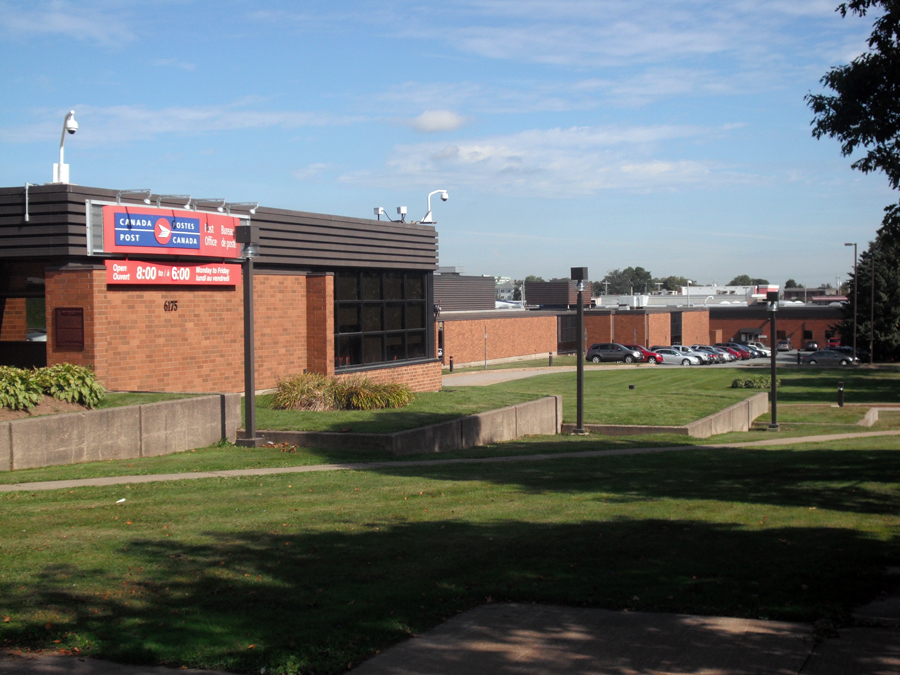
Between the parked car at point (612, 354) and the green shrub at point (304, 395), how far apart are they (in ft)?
152

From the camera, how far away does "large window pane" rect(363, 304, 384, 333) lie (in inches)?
977

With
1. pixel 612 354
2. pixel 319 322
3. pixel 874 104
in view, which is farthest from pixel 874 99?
pixel 612 354

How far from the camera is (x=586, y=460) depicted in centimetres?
1527

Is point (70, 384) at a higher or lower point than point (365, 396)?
higher

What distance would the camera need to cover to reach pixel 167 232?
60.5 feet

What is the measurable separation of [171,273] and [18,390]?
612 centimetres

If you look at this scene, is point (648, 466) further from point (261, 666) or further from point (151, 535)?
point (261, 666)

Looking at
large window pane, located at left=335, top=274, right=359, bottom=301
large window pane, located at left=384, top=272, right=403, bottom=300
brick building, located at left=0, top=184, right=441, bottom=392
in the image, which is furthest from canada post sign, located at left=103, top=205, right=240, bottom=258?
large window pane, located at left=384, top=272, right=403, bottom=300

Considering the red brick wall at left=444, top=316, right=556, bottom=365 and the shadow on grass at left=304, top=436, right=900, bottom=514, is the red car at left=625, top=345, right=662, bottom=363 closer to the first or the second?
the red brick wall at left=444, top=316, right=556, bottom=365

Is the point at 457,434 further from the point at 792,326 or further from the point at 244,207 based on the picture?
the point at 792,326

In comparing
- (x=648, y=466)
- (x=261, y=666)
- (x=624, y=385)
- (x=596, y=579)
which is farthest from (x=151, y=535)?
(x=624, y=385)

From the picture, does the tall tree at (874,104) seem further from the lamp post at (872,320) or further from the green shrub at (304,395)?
the lamp post at (872,320)

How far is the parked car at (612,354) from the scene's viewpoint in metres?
63.4

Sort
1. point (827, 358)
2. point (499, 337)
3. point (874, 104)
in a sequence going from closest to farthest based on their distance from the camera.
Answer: point (874, 104), point (827, 358), point (499, 337)
